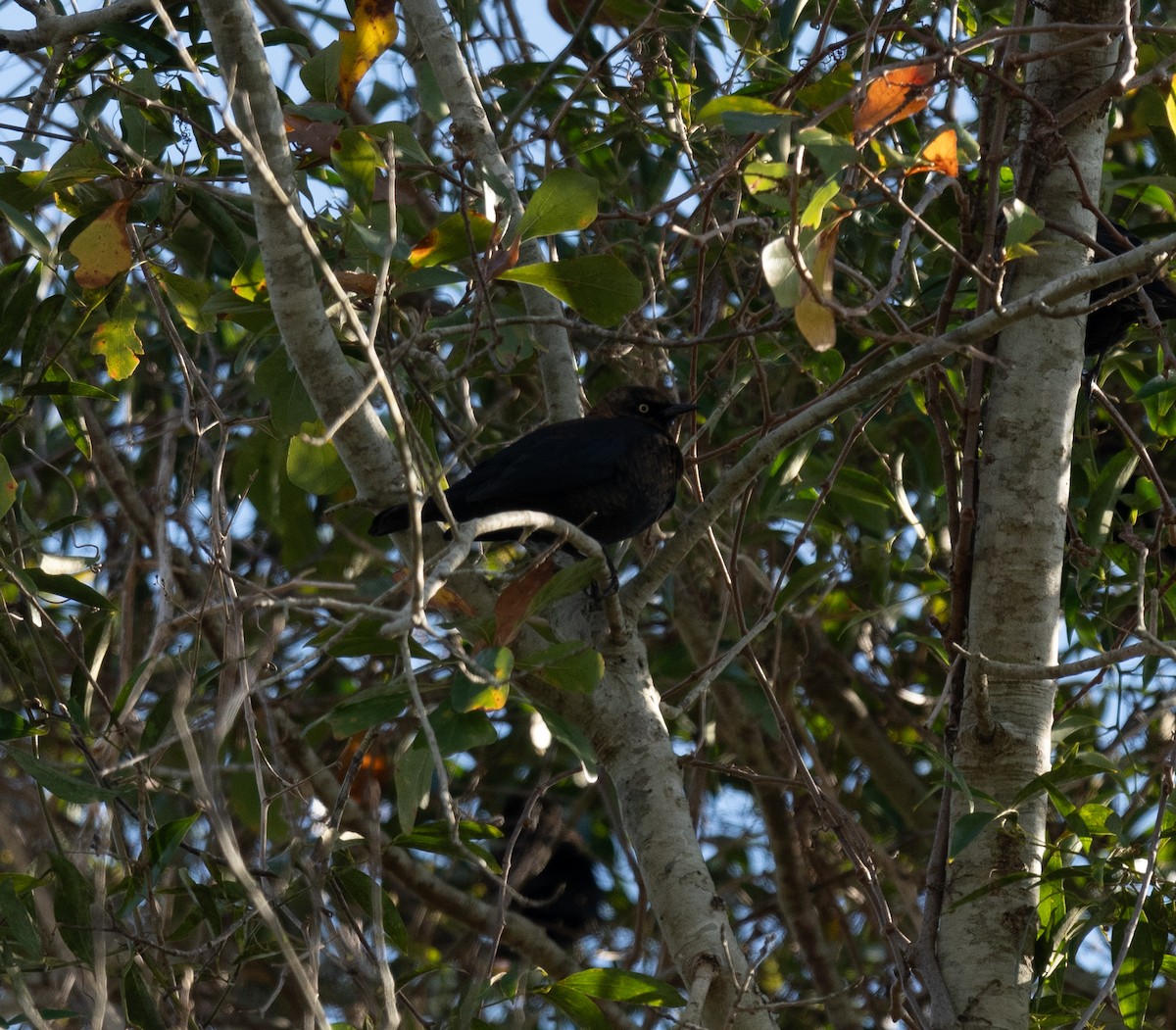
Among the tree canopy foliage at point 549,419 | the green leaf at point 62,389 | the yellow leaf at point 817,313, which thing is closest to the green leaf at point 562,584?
the tree canopy foliage at point 549,419

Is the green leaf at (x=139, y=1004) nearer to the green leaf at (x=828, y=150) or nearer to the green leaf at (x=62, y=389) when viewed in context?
the green leaf at (x=62, y=389)

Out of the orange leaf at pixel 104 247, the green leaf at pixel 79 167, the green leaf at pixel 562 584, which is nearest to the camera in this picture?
the green leaf at pixel 562 584

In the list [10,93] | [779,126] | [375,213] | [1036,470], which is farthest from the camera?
[10,93]

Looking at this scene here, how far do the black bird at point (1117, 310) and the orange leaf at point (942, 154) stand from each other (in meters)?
1.54

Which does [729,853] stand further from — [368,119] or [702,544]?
[368,119]

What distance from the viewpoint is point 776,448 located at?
246 centimetres

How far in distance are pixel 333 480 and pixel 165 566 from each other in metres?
0.59

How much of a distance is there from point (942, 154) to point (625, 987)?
5.35ft

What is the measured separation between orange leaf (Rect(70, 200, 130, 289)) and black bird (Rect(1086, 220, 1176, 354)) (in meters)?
2.52

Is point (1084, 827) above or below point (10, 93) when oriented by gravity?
below

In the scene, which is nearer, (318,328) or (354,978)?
(354,978)

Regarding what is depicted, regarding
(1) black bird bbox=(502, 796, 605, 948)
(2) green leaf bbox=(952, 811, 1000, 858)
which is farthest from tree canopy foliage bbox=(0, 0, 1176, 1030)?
(1) black bird bbox=(502, 796, 605, 948)

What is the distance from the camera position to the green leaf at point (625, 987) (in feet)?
8.39

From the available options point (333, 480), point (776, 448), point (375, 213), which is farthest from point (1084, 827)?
point (375, 213)
